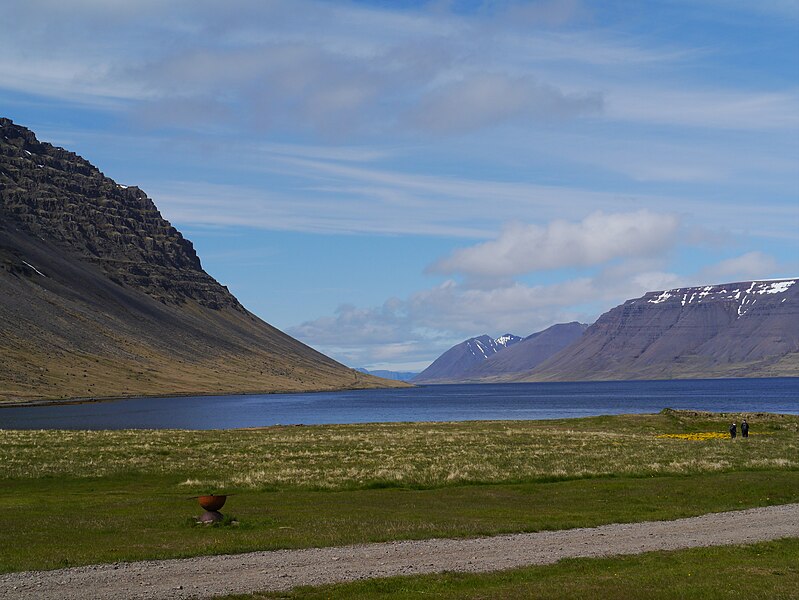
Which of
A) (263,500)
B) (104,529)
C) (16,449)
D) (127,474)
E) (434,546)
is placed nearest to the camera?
(434,546)

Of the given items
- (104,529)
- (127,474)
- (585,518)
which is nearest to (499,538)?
(585,518)

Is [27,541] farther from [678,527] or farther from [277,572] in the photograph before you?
[678,527]

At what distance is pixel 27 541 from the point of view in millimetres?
26297

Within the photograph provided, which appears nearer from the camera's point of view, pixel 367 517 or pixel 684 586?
pixel 684 586

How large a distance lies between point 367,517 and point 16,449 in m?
35.8

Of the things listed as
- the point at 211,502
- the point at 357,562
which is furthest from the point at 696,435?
the point at 357,562

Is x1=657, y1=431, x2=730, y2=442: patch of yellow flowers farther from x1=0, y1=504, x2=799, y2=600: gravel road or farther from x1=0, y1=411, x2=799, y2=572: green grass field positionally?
x1=0, y1=504, x2=799, y2=600: gravel road

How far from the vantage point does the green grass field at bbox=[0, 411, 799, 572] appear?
27312 mm

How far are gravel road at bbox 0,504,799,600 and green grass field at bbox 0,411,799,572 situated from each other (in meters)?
1.08

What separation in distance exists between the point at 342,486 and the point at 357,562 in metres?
19.3

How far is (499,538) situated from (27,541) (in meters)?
14.0

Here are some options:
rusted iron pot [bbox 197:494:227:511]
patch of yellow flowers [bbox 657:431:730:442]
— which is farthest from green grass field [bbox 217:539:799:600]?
patch of yellow flowers [bbox 657:431:730:442]

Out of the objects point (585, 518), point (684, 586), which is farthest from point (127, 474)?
point (684, 586)

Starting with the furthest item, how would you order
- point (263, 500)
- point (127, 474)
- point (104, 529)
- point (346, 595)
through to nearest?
point (127, 474) < point (263, 500) < point (104, 529) < point (346, 595)
